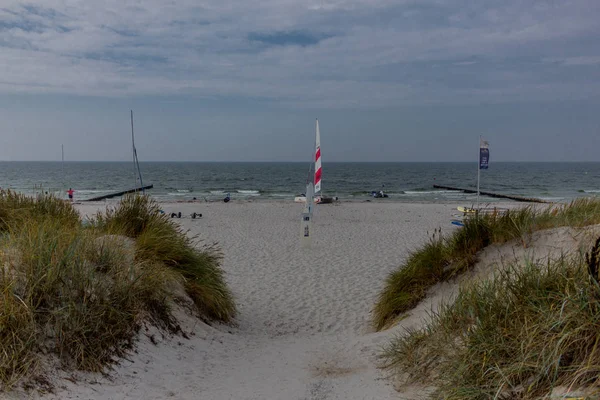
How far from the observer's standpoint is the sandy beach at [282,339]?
374cm

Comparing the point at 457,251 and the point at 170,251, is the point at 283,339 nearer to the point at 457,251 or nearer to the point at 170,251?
the point at 170,251

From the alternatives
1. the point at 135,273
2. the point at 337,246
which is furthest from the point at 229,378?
the point at 337,246

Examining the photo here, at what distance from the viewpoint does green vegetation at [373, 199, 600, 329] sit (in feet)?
18.2

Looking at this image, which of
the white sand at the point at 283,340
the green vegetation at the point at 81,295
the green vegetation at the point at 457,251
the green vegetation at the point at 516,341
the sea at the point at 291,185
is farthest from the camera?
the sea at the point at 291,185

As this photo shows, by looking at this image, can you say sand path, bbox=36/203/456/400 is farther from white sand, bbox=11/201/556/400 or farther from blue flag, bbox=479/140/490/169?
blue flag, bbox=479/140/490/169

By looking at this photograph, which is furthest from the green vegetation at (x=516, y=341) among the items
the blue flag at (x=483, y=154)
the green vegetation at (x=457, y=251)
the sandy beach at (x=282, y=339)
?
the blue flag at (x=483, y=154)

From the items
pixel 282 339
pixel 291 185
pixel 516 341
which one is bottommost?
pixel 282 339

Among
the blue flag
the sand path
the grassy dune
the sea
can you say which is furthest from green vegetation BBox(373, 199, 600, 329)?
the blue flag

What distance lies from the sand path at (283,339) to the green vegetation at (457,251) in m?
0.58

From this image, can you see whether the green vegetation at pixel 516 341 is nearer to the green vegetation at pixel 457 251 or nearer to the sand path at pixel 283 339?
the sand path at pixel 283 339

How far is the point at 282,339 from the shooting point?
5.88 metres

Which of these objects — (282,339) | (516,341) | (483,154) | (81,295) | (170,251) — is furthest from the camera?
(483,154)

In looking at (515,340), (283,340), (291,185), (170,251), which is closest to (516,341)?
(515,340)

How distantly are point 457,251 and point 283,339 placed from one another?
8.39ft
